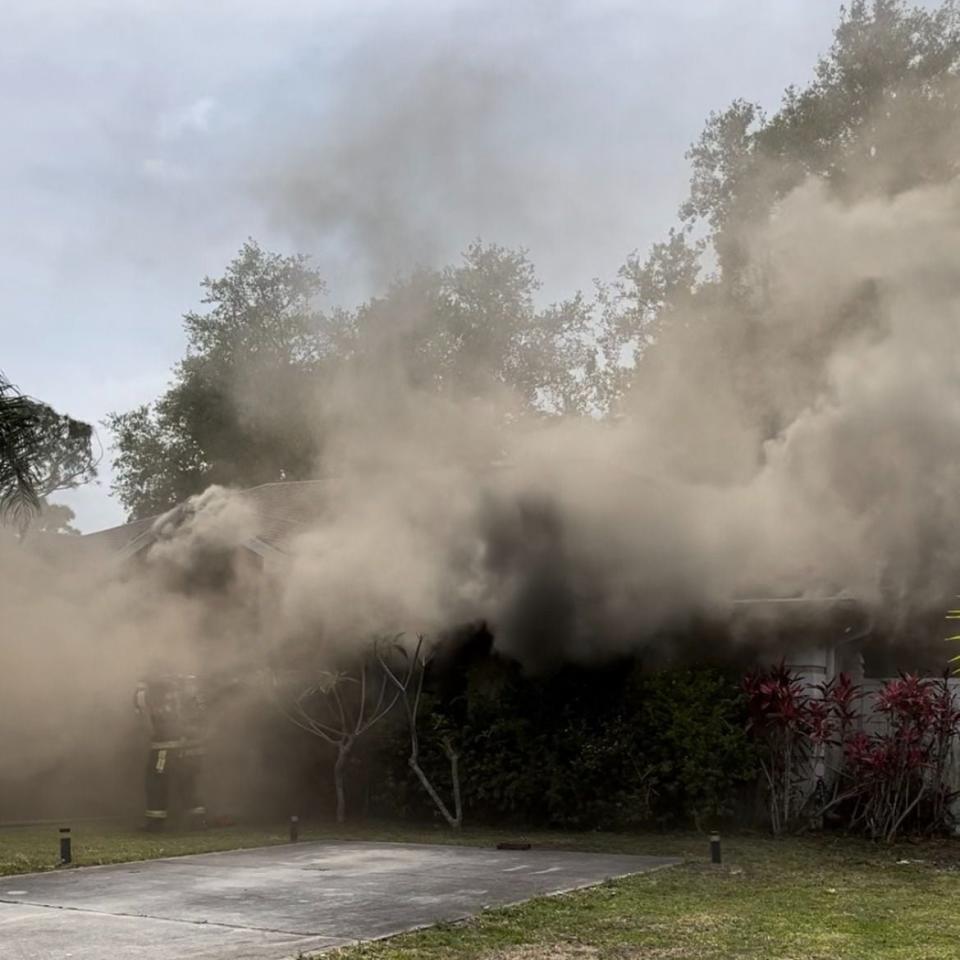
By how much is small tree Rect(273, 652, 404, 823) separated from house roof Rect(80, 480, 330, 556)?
2.48 m

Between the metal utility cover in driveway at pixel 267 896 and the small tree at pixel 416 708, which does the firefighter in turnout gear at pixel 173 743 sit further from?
the metal utility cover in driveway at pixel 267 896

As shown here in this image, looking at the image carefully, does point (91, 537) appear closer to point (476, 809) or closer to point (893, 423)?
point (476, 809)

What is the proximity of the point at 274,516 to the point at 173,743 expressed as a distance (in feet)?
17.4

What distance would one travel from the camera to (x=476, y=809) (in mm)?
15938

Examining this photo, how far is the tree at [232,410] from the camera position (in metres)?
31.6

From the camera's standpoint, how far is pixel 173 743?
1639 centimetres

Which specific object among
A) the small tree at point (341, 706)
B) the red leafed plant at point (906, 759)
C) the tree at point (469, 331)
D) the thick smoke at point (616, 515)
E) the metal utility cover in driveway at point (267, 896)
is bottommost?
→ the metal utility cover in driveway at point (267, 896)

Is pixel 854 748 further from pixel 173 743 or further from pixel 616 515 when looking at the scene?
pixel 173 743

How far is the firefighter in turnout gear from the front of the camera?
16203mm

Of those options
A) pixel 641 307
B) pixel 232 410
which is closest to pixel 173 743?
pixel 641 307

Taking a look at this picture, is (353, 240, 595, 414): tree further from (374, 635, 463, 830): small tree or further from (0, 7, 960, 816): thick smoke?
(374, 635, 463, 830): small tree

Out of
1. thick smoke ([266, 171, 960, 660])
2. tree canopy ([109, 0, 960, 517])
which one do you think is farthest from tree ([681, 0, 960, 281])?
thick smoke ([266, 171, 960, 660])

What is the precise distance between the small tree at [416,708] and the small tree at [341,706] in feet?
0.34

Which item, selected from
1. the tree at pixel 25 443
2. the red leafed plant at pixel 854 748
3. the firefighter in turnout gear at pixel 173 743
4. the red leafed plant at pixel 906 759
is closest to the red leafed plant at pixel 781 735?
the red leafed plant at pixel 854 748
